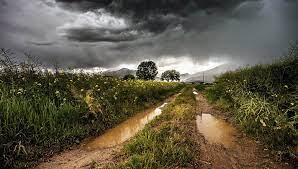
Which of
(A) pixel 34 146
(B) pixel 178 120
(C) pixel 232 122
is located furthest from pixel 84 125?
(C) pixel 232 122

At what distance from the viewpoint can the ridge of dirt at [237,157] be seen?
18.1 ft

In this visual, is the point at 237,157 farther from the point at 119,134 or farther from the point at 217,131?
the point at 119,134

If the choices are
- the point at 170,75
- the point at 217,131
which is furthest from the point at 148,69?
the point at 217,131

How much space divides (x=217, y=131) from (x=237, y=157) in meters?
2.77

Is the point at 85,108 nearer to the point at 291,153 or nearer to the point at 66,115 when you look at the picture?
the point at 66,115

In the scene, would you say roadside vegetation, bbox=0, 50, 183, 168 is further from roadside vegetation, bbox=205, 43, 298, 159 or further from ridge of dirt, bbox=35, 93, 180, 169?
roadside vegetation, bbox=205, 43, 298, 159

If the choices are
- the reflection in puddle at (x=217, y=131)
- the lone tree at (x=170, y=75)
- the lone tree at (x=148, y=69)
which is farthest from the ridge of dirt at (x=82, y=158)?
the lone tree at (x=170, y=75)

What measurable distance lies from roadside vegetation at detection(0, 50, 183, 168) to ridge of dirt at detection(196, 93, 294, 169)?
3.68 m

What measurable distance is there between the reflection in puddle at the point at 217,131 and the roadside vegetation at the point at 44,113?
3285 mm

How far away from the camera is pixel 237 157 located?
6066mm

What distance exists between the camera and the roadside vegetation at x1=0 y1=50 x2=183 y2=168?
638 cm

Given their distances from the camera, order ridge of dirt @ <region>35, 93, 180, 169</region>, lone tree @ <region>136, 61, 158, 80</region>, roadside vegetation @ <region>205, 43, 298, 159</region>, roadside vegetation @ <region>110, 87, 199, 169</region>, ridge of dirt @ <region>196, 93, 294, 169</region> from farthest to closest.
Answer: lone tree @ <region>136, 61, 158, 80</region>, roadside vegetation @ <region>205, 43, 298, 159</region>, ridge of dirt @ <region>35, 93, 180, 169</region>, ridge of dirt @ <region>196, 93, 294, 169</region>, roadside vegetation @ <region>110, 87, 199, 169</region>

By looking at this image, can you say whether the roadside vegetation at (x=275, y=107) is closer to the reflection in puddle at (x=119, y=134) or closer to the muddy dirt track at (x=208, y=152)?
the muddy dirt track at (x=208, y=152)

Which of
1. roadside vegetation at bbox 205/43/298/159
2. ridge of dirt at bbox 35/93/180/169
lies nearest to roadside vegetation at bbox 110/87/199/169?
ridge of dirt at bbox 35/93/180/169
